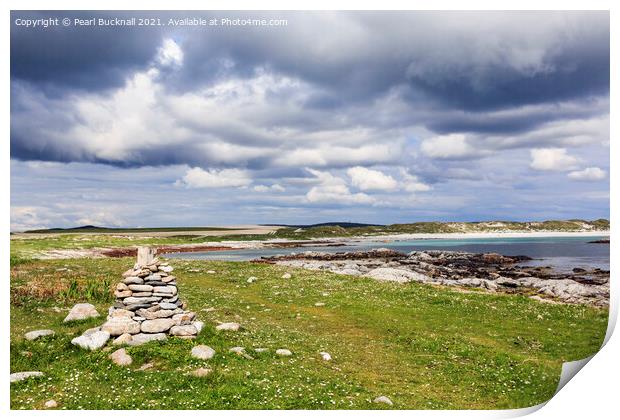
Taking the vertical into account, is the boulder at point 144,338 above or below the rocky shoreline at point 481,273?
above

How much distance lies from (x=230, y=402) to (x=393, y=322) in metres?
12.2

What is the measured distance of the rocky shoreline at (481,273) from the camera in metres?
33.8

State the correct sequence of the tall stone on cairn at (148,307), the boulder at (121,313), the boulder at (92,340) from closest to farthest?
the boulder at (92,340)
the tall stone on cairn at (148,307)
the boulder at (121,313)

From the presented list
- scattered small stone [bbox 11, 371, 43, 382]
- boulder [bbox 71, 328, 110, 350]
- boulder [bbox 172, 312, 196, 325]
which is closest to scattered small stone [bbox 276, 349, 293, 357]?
boulder [bbox 172, 312, 196, 325]

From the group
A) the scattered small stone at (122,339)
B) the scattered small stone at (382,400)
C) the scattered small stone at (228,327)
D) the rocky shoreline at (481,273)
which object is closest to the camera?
the scattered small stone at (382,400)

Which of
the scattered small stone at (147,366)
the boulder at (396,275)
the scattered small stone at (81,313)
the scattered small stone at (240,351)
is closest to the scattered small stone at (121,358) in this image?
the scattered small stone at (147,366)

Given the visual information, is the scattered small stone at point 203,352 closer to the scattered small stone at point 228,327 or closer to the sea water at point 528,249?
the scattered small stone at point 228,327

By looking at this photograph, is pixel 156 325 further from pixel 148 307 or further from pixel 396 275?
pixel 396 275

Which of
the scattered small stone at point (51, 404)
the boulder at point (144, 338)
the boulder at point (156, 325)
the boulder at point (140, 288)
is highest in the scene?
the boulder at point (140, 288)

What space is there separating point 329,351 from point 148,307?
750 cm

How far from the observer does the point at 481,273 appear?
4972 cm

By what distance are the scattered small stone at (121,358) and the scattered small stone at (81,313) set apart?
6679mm
